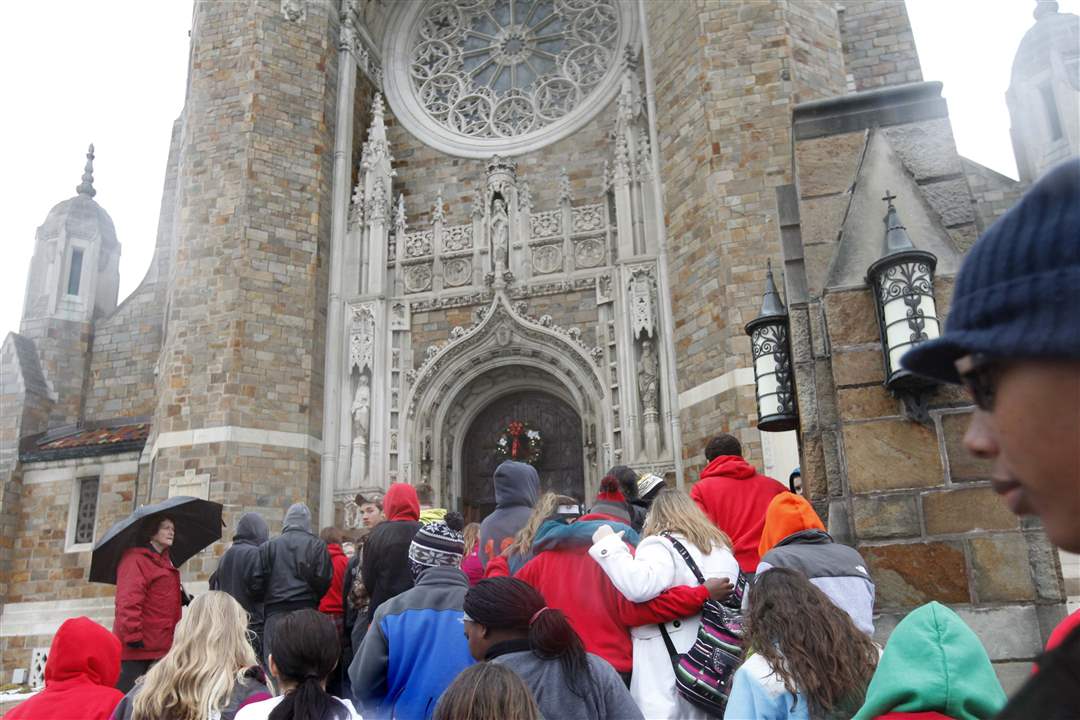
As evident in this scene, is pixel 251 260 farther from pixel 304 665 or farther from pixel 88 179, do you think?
pixel 304 665

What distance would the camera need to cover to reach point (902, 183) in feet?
15.8

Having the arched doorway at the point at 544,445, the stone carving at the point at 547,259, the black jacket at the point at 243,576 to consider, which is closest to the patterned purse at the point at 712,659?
the black jacket at the point at 243,576

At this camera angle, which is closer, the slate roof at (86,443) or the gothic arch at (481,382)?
the gothic arch at (481,382)

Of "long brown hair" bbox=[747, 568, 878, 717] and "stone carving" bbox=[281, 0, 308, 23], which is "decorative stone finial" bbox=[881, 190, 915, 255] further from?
"stone carving" bbox=[281, 0, 308, 23]

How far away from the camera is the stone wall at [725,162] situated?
11164 mm

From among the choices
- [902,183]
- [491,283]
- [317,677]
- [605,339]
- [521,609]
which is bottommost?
[317,677]

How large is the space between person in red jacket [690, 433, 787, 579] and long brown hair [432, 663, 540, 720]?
8.82 feet

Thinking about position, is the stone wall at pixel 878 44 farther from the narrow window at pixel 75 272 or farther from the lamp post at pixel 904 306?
the narrow window at pixel 75 272

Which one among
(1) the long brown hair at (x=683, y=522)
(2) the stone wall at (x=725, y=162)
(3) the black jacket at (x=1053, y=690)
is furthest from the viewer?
(2) the stone wall at (x=725, y=162)

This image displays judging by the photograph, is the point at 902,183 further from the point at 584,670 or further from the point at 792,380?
the point at 584,670

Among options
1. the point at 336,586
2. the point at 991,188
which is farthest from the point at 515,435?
the point at 991,188

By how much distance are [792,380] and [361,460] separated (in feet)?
28.3

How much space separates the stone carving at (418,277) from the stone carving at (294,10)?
175 inches

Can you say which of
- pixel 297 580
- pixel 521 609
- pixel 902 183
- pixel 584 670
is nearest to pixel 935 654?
pixel 584 670
